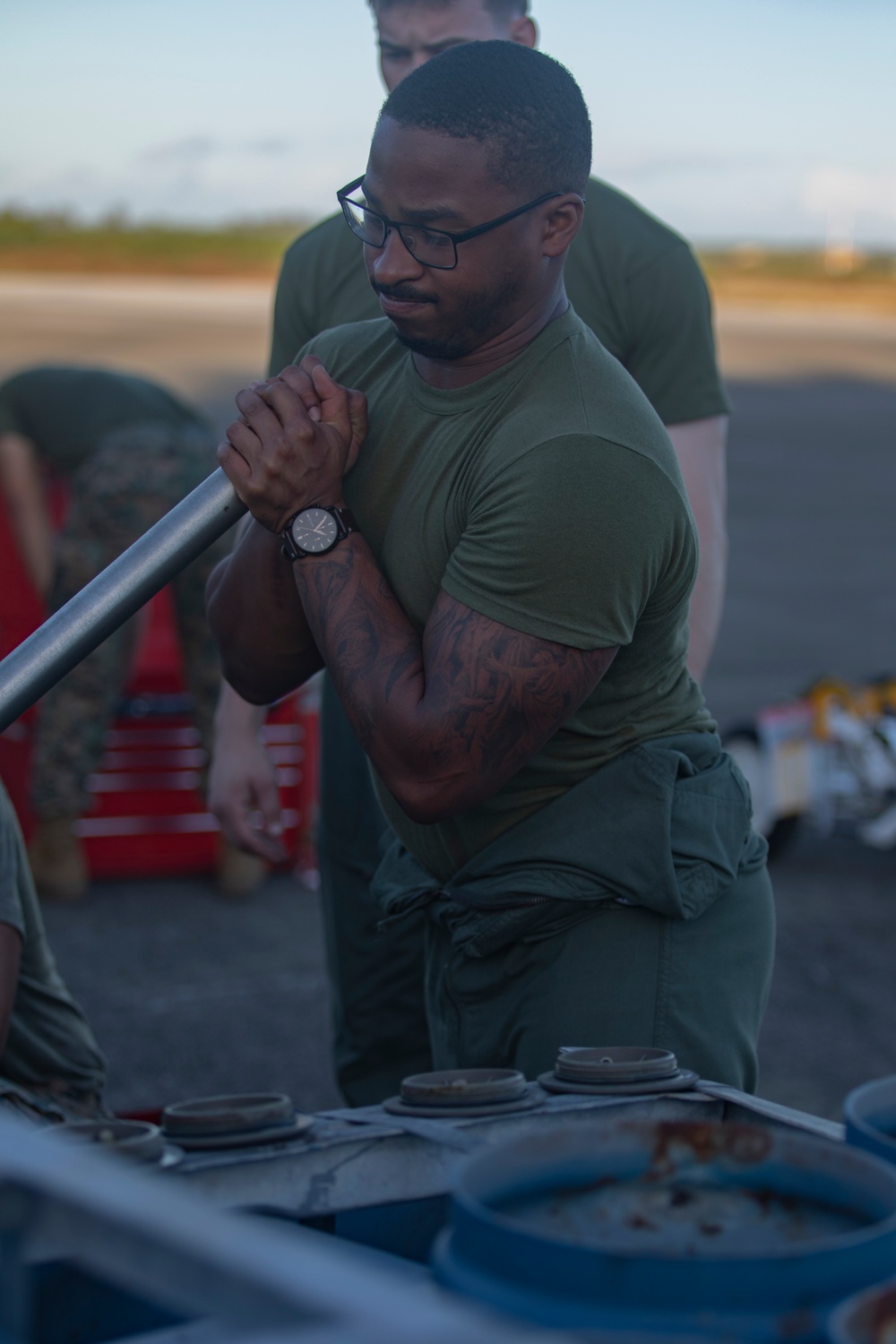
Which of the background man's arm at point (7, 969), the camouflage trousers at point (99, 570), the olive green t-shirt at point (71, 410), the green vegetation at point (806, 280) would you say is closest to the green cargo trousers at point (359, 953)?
the background man's arm at point (7, 969)

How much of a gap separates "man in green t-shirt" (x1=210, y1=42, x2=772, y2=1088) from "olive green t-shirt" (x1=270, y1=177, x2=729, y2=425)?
52 cm

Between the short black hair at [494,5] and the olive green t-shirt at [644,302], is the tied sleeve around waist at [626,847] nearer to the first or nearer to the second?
the olive green t-shirt at [644,302]

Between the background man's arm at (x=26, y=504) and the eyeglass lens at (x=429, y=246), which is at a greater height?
the eyeglass lens at (x=429, y=246)

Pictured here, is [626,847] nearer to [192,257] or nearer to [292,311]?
[292,311]

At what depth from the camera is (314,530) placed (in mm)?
1718

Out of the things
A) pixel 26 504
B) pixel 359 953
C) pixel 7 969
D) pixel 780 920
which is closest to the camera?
pixel 7 969

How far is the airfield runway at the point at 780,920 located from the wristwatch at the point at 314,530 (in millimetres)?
2141

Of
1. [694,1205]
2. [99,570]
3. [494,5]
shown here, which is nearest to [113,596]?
[694,1205]

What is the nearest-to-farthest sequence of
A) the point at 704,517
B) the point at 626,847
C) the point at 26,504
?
the point at 626,847, the point at 704,517, the point at 26,504

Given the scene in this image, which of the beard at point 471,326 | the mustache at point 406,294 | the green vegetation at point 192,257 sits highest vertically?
the green vegetation at point 192,257

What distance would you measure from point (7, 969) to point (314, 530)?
724 millimetres

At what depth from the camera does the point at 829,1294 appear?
85cm

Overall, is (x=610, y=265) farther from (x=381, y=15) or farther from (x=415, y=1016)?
(x=415, y=1016)

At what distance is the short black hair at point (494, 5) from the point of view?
2307mm
